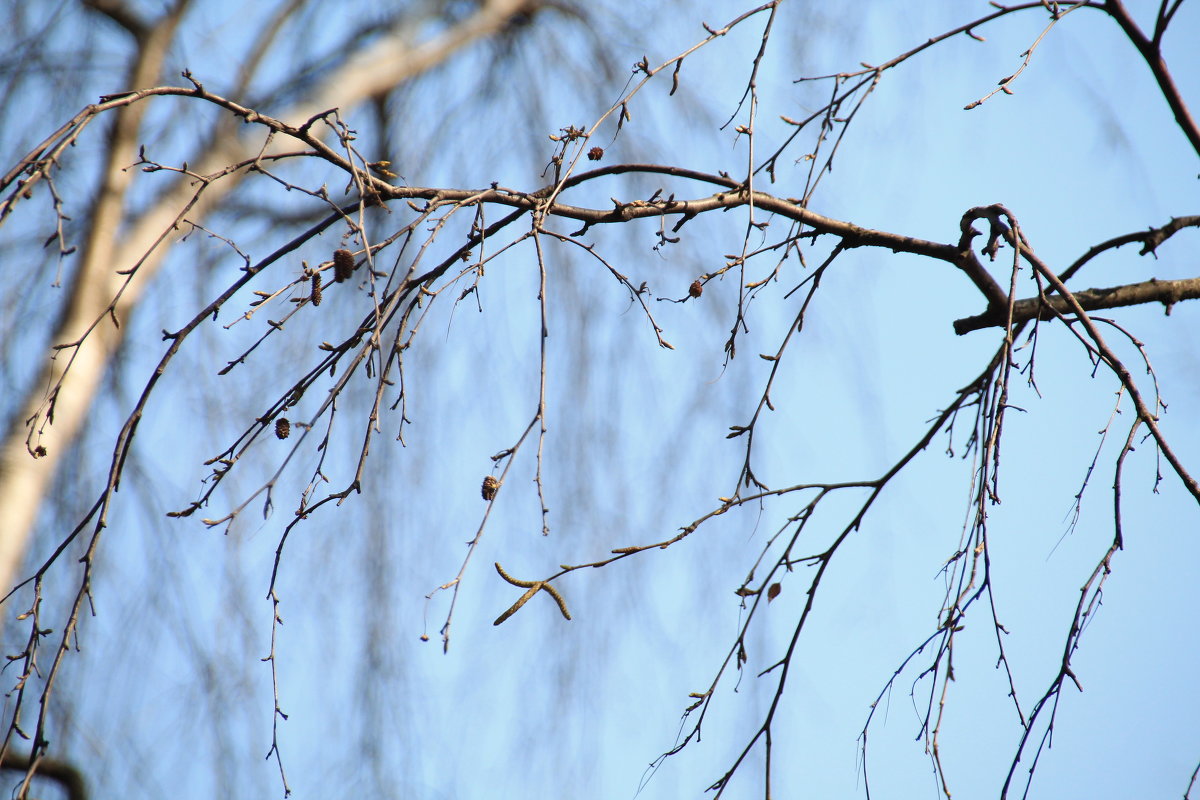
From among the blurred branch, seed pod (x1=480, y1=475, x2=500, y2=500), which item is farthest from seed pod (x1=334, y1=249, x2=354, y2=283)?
the blurred branch

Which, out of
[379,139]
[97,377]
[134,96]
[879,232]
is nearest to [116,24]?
[379,139]

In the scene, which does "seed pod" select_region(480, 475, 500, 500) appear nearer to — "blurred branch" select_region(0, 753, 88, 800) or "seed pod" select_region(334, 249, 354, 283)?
"seed pod" select_region(334, 249, 354, 283)

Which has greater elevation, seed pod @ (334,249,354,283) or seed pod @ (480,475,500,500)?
seed pod @ (334,249,354,283)

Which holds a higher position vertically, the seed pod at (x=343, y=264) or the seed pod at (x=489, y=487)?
the seed pod at (x=343, y=264)

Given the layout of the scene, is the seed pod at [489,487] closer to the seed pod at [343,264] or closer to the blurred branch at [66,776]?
the seed pod at [343,264]

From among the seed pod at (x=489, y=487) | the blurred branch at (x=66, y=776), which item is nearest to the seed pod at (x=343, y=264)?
the seed pod at (x=489, y=487)

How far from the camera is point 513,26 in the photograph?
101 inches

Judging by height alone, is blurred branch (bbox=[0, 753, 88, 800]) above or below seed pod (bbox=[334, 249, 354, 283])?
below

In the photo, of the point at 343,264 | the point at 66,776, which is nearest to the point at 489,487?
the point at 343,264

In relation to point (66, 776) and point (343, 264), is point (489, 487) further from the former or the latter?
point (66, 776)

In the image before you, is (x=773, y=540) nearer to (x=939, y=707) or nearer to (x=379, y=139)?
(x=939, y=707)

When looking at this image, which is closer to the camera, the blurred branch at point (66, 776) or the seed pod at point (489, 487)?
the seed pod at point (489, 487)

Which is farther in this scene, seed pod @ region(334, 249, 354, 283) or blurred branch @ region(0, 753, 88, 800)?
blurred branch @ region(0, 753, 88, 800)

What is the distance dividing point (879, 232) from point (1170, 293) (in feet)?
1.50
